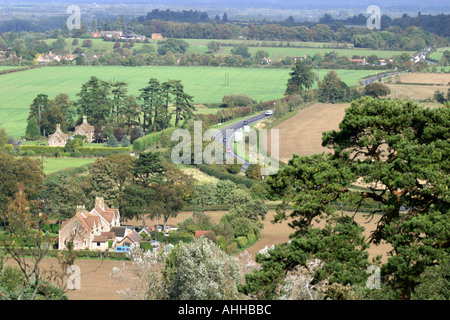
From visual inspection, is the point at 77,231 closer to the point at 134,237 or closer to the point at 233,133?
the point at 134,237

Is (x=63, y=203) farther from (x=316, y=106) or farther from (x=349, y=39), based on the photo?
(x=349, y=39)

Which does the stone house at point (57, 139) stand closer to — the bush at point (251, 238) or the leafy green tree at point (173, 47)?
the bush at point (251, 238)

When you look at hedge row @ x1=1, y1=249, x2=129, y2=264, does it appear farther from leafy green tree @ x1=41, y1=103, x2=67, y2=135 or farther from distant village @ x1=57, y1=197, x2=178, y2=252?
leafy green tree @ x1=41, y1=103, x2=67, y2=135

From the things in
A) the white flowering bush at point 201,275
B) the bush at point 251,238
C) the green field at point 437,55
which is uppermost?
the white flowering bush at point 201,275

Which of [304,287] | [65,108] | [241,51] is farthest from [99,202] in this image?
[241,51]

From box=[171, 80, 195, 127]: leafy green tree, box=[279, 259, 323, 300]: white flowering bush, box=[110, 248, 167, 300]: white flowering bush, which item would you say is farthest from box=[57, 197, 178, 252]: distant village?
box=[171, 80, 195, 127]: leafy green tree

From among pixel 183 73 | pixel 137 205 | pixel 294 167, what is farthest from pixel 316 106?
pixel 294 167

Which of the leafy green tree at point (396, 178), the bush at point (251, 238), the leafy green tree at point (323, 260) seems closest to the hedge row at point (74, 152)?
the bush at point (251, 238)
